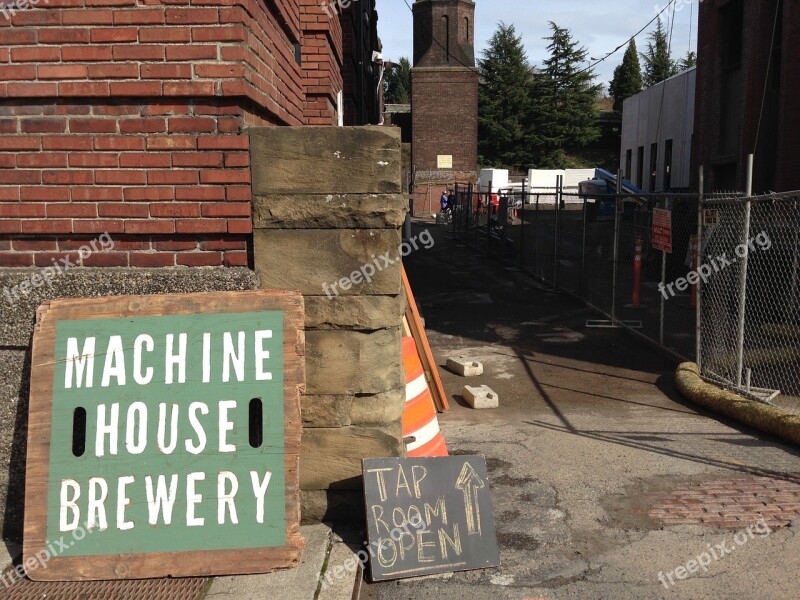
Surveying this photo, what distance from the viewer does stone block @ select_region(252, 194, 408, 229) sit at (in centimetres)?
465

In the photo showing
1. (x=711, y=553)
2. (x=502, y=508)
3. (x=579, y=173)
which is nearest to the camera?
(x=711, y=553)

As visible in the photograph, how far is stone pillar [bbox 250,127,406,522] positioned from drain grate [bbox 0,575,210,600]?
0.95 meters

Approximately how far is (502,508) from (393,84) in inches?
4352

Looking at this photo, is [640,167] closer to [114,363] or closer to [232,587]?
[114,363]

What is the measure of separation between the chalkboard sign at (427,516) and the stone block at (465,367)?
4.79m

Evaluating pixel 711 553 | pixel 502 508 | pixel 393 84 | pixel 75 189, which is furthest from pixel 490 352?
pixel 393 84

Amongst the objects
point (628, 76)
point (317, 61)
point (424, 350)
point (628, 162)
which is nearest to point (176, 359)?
point (424, 350)

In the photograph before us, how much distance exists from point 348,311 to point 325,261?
32 centimetres

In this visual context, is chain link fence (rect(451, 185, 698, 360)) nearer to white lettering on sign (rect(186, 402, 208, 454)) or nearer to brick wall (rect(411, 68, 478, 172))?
white lettering on sign (rect(186, 402, 208, 454))

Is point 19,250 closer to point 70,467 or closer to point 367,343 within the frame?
point 70,467

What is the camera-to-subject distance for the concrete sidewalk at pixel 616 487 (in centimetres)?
421

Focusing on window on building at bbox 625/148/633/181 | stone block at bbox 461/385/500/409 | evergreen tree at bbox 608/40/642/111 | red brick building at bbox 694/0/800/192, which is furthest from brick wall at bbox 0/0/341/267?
evergreen tree at bbox 608/40/642/111

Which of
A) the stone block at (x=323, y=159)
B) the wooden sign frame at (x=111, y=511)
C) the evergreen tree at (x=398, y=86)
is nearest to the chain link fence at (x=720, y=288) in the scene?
the stone block at (x=323, y=159)

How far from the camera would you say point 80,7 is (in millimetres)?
4527
